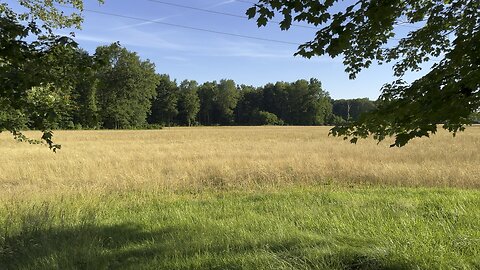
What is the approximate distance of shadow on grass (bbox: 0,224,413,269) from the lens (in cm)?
461

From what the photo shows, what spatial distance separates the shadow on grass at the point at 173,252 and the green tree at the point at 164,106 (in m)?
110

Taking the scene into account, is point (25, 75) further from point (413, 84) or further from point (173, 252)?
point (413, 84)

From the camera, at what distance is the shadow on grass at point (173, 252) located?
4605 millimetres

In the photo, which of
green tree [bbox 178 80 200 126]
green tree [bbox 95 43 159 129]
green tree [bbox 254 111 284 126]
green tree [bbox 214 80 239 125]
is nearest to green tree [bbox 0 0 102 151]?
green tree [bbox 95 43 159 129]

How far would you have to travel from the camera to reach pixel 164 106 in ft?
382

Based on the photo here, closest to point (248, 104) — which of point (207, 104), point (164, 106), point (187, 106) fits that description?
point (207, 104)

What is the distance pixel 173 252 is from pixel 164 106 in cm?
11396

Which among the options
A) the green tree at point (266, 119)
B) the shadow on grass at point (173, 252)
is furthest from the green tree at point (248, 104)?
the shadow on grass at point (173, 252)

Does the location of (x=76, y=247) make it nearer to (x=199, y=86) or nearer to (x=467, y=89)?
(x=467, y=89)

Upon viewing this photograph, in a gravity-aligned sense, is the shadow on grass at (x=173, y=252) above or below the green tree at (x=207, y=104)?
below

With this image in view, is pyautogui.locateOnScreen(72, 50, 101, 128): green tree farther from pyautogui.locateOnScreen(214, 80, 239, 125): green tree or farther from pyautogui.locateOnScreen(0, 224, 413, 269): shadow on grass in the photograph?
pyautogui.locateOnScreen(214, 80, 239, 125): green tree

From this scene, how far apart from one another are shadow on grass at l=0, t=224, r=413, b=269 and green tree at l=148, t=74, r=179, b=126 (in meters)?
110

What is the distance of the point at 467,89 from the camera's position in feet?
11.0

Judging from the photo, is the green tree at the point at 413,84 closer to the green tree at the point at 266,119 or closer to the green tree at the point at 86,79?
the green tree at the point at 86,79
